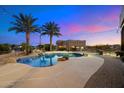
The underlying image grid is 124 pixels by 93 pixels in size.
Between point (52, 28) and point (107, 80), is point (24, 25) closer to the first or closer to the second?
point (52, 28)

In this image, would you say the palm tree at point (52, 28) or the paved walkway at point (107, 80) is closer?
the paved walkway at point (107, 80)

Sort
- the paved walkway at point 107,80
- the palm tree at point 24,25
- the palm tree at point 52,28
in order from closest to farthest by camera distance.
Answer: the paved walkway at point 107,80 < the palm tree at point 24,25 < the palm tree at point 52,28

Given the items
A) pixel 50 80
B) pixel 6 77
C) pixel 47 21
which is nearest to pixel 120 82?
pixel 50 80

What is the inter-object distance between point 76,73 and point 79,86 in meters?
1.08

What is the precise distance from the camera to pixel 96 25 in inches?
299

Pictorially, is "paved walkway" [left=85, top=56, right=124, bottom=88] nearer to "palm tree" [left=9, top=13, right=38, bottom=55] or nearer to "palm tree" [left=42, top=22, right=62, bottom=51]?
"palm tree" [left=42, top=22, right=62, bottom=51]

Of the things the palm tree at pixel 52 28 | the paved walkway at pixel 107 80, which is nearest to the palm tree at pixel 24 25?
the palm tree at pixel 52 28

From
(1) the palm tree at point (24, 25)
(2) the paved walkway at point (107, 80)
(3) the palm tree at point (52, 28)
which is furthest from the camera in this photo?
(3) the palm tree at point (52, 28)

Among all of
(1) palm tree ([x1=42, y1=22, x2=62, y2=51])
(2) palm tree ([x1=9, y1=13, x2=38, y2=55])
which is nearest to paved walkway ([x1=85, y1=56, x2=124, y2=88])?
(1) palm tree ([x1=42, y1=22, x2=62, y2=51])

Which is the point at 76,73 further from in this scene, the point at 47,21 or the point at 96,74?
the point at 47,21

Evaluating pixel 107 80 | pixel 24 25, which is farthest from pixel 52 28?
pixel 107 80

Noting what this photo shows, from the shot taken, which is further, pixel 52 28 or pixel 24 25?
pixel 24 25

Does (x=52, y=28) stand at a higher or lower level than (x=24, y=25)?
lower

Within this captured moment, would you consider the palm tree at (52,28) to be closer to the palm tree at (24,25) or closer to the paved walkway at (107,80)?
the palm tree at (24,25)
